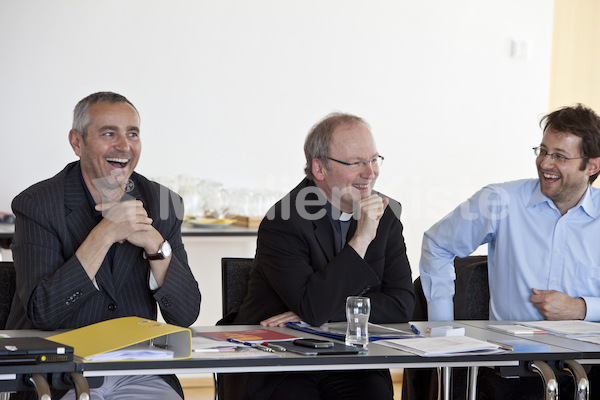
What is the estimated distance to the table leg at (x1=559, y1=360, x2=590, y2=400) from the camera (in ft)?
6.35

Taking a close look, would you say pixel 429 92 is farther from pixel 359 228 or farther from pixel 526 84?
pixel 359 228

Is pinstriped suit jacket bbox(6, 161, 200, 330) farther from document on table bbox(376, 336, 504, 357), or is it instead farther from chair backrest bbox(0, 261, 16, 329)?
document on table bbox(376, 336, 504, 357)

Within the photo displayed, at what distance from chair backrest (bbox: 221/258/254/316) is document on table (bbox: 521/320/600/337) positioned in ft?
3.07

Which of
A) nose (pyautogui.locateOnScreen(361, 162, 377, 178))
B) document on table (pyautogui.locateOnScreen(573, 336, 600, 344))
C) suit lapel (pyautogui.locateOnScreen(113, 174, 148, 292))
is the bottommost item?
document on table (pyautogui.locateOnScreen(573, 336, 600, 344))

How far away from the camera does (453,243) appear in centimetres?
287

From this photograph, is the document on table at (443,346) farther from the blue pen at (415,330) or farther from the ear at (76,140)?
the ear at (76,140)

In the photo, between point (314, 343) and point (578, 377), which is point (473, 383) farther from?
point (314, 343)

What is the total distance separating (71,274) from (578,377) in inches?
53.2

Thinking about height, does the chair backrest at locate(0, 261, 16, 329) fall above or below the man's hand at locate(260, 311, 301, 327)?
above

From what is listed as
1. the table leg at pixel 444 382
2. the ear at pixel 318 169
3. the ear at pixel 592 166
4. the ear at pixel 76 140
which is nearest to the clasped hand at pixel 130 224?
the ear at pixel 76 140

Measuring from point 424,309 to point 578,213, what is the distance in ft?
2.18

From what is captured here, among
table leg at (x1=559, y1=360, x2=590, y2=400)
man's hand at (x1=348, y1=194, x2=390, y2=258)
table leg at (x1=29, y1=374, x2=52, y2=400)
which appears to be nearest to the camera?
table leg at (x1=29, y1=374, x2=52, y2=400)

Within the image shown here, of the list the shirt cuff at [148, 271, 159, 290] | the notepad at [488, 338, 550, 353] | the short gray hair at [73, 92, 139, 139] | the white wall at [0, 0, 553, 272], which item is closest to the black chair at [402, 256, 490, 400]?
the notepad at [488, 338, 550, 353]

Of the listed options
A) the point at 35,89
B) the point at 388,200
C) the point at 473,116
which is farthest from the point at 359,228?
the point at 473,116
